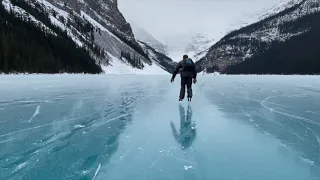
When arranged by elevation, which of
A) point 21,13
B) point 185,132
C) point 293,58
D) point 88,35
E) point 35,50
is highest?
point 21,13

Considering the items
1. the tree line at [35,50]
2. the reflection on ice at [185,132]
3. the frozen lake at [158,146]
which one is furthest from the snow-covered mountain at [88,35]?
the reflection on ice at [185,132]

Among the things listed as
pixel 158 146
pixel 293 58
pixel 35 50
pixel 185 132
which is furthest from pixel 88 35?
pixel 158 146

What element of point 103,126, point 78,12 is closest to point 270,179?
point 103,126

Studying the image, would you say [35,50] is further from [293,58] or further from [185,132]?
[293,58]

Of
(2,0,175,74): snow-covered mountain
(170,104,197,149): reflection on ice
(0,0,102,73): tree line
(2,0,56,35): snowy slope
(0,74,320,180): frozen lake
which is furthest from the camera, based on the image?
(2,0,175,74): snow-covered mountain

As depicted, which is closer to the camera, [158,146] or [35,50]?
[158,146]

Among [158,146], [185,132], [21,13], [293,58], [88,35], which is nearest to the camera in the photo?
[158,146]

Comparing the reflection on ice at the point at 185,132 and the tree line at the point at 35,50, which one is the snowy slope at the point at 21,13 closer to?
the tree line at the point at 35,50

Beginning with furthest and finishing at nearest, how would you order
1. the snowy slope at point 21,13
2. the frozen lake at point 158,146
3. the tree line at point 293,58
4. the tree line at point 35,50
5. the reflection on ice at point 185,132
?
the tree line at point 293,58
the snowy slope at point 21,13
the tree line at point 35,50
the reflection on ice at point 185,132
the frozen lake at point 158,146

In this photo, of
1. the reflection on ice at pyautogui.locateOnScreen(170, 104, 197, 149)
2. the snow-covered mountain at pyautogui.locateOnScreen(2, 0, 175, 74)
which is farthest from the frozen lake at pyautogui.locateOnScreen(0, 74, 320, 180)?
the snow-covered mountain at pyautogui.locateOnScreen(2, 0, 175, 74)

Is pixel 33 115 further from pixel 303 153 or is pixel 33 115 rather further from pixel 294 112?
pixel 294 112

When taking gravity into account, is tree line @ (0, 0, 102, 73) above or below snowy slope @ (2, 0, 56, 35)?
below

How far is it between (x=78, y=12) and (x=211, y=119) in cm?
18282

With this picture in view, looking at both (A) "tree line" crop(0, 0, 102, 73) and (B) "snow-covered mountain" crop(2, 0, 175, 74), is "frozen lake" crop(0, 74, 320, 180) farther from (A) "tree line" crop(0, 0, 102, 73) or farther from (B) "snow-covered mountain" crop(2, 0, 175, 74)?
(B) "snow-covered mountain" crop(2, 0, 175, 74)
